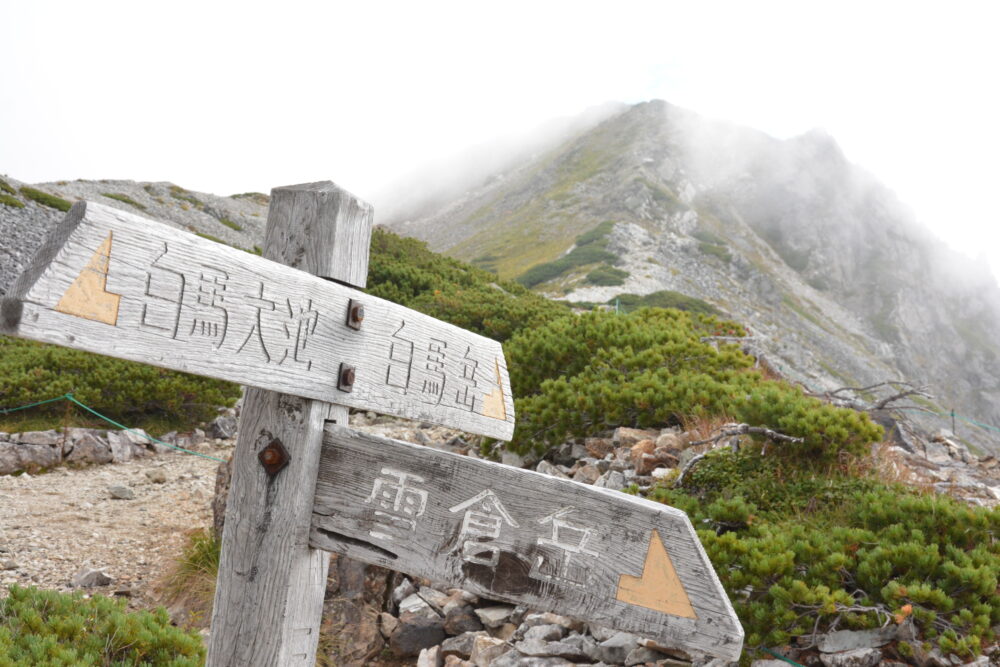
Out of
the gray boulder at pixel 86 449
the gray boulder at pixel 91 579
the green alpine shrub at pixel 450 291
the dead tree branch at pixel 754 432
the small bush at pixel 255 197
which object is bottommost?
the gray boulder at pixel 91 579

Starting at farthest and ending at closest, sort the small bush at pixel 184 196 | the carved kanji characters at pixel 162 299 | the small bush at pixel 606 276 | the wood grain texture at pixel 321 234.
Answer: the small bush at pixel 184 196 → the small bush at pixel 606 276 → the wood grain texture at pixel 321 234 → the carved kanji characters at pixel 162 299

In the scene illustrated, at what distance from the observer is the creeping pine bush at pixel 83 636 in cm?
288

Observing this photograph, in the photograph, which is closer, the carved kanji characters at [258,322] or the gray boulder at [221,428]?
the carved kanji characters at [258,322]

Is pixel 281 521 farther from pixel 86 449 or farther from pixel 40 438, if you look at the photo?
pixel 40 438

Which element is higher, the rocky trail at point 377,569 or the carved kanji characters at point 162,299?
the carved kanji characters at point 162,299

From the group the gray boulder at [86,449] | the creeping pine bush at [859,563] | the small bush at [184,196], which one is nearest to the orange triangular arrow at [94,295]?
the creeping pine bush at [859,563]

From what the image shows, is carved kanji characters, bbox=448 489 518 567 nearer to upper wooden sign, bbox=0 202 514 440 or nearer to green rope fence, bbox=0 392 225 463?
upper wooden sign, bbox=0 202 514 440

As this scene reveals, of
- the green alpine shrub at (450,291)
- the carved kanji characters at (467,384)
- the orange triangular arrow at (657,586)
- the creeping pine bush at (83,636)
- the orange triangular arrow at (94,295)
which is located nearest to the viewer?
the orange triangular arrow at (94,295)

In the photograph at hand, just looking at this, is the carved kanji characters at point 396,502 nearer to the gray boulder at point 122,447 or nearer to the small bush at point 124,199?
the gray boulder at point 122,447

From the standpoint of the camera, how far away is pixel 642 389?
20.2ft

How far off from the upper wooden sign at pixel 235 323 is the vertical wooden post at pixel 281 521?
0.36 ft

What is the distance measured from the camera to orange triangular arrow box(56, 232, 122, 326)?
1187mm

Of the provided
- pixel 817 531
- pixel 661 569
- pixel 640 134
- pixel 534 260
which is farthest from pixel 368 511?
pixel 640 134

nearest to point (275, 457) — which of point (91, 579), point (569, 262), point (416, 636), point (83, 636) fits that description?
point (83, 636)
